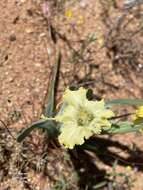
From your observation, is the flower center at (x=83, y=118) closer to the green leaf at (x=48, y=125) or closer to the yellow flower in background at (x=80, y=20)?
the green leaf at (x=48, y=125)

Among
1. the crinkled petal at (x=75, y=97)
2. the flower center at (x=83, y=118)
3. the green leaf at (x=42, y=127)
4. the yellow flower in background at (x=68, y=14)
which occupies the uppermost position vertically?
the yellow flower in background at (x=68, y=14)

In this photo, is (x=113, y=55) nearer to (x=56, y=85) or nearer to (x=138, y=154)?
(x=56, y=85)

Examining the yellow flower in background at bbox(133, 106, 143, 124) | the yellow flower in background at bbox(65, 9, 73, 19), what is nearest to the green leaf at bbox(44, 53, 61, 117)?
the yellow flower in background at bbox(65, 9, 73, 19)

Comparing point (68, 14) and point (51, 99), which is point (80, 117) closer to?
point (51, 99)

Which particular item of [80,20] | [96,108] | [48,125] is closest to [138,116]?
[96,108]

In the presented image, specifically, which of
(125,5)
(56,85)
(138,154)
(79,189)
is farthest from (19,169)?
(125,5)

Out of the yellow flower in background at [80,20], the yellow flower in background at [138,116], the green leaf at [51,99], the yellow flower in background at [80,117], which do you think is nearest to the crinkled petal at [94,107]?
the yellow flower in background at [80,117]

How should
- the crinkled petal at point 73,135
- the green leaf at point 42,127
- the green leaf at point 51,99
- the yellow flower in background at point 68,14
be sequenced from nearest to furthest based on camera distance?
the crinkled petal at point 73,135 → the green leaf at point 42,127 → the green leaf at point 51,99 → the yellow flower in background at point 68,14

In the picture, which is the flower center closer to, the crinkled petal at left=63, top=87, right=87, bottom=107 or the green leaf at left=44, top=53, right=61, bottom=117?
the crinkled petal at left=63, top=87, right=87, bottom=107
